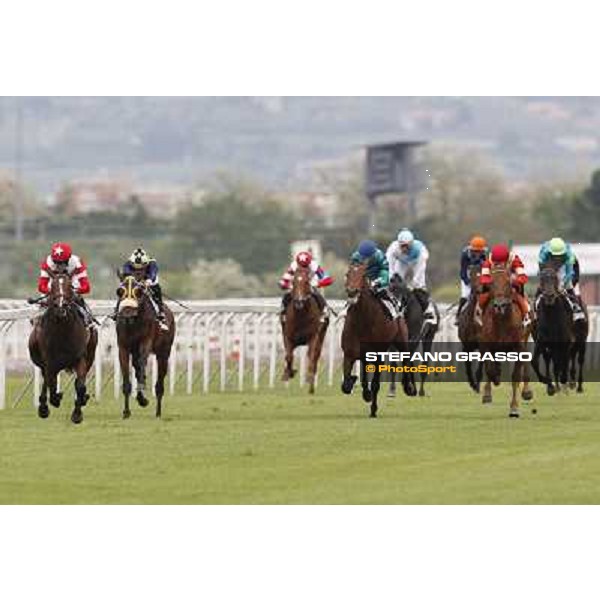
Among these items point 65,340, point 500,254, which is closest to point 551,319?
point 500,254

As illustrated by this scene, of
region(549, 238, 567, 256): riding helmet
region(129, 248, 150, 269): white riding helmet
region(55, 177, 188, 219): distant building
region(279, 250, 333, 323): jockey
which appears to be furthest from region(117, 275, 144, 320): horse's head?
region(55, 177, 188, 219): distant building

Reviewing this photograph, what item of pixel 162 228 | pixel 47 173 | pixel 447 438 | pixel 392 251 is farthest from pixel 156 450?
pixel 47 173

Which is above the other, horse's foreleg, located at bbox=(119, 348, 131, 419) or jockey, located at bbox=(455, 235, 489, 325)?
jockey, located at bbox=(455, 235, 489, 325)

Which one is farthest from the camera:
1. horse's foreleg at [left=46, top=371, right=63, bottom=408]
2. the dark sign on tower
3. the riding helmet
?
the dark sign on tower

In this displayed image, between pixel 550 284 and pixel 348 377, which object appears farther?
pixel 550 284

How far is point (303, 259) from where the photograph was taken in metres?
26.4

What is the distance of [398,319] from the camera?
21656 mm

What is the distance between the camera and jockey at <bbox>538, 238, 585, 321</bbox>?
76.2ft

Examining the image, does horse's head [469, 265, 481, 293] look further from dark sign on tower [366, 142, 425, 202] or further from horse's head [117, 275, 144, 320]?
dark sign on tower [366, 142, 425, 202]

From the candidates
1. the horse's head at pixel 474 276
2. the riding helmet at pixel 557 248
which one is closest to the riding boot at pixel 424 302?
the horse's head at pixel 474 276

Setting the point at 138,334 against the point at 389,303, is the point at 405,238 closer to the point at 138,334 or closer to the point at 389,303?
the point at 389,303

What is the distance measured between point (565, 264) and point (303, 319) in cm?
422

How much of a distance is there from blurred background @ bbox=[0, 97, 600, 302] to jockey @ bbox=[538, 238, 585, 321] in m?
29.3
